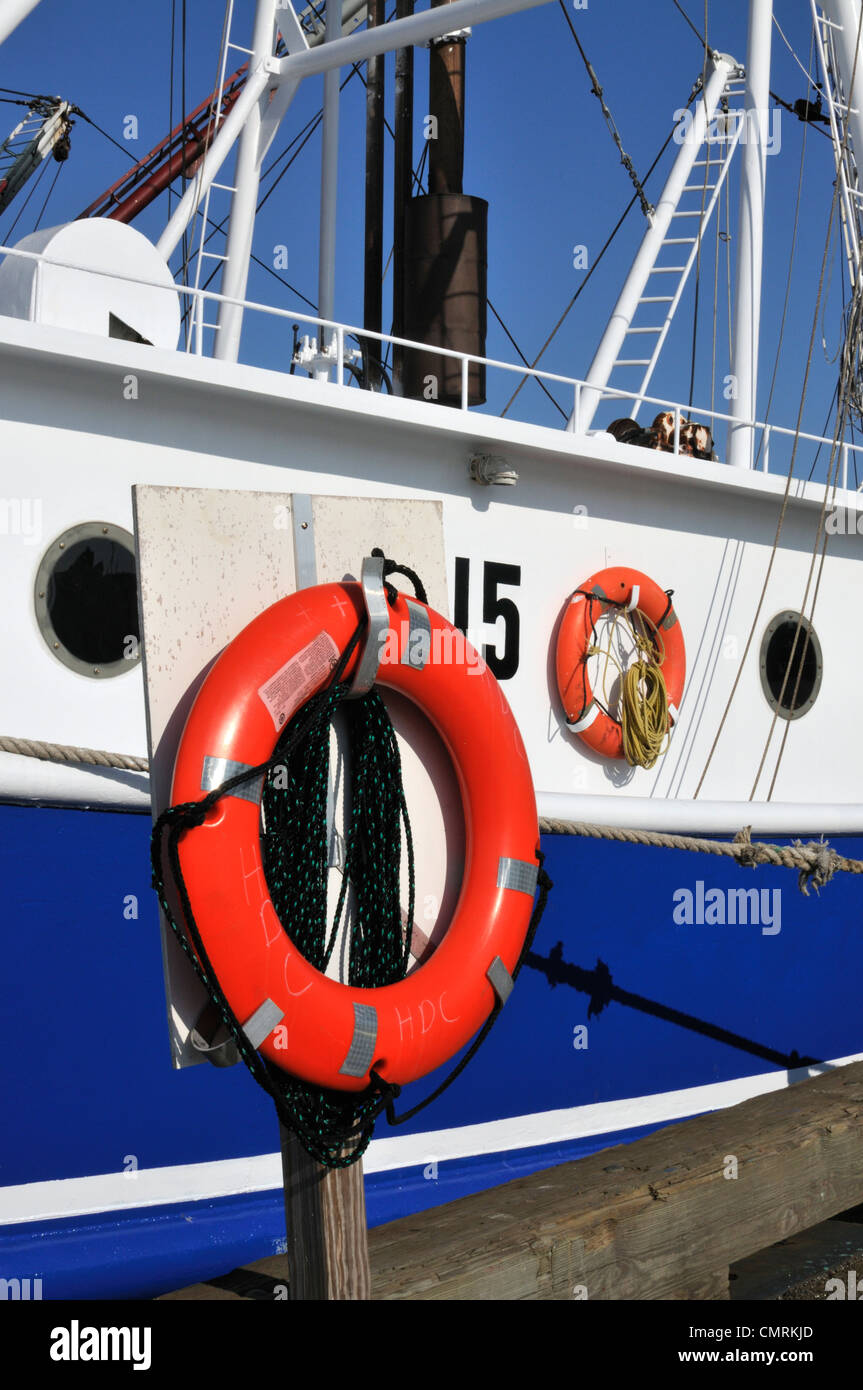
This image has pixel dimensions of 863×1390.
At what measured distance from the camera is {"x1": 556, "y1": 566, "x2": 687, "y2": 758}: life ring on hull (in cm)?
554

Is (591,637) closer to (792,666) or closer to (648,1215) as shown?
(792,666)

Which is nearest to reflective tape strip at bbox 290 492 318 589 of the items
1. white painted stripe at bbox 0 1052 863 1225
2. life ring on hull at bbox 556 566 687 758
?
white painted stripe at bbox 0 1052 863 1225

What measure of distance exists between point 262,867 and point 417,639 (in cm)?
51

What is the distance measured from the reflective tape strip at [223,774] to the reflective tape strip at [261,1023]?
1.13 feet

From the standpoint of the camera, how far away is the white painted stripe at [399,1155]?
4.04 metres

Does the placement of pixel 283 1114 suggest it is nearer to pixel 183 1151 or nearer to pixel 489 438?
pixel 183 1151

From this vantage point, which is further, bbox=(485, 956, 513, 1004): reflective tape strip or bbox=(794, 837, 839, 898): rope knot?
bbox=(794, 837, 839, 898): rope knot

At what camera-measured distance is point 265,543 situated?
2508 millimetres

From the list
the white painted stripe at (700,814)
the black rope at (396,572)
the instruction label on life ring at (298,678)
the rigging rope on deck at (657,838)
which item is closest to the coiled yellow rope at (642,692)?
the white painted stripe at (700,814)

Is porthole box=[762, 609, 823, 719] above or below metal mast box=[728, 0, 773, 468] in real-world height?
below

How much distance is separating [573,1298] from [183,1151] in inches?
79.8

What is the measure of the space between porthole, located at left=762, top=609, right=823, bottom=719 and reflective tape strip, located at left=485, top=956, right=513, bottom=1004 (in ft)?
13.3

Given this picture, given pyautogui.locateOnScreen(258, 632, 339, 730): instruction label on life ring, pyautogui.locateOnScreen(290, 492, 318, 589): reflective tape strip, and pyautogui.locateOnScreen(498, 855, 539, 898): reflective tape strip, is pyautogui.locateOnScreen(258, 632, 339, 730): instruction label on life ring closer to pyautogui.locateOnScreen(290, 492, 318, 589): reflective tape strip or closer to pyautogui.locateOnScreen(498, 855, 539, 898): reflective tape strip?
pyautogui.locateOnScreen(290, 492, 318, 589): reflective tape strip

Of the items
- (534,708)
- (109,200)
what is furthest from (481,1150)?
(109,200)
